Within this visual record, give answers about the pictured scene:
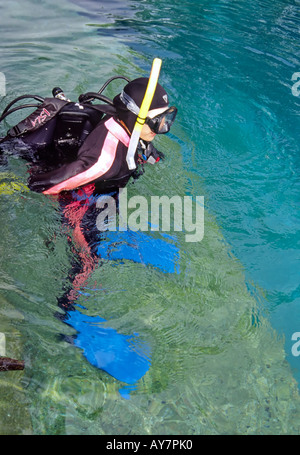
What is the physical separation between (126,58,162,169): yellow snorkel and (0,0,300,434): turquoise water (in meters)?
1.02

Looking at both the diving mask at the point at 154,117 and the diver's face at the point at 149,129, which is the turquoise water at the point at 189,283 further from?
the diving mask at the point at 154,117

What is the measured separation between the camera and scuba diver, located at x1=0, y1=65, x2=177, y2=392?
2725 mm

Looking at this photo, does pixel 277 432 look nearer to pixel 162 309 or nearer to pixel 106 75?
pixel 162 309

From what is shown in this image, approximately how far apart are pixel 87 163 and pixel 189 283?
144 centimetres

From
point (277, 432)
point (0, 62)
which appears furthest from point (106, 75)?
point (277, 432)

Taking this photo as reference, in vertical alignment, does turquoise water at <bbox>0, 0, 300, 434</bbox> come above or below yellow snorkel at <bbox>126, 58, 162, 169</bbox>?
below

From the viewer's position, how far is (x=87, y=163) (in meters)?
2.72

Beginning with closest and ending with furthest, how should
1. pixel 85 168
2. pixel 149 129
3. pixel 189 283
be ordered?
pixel 85 168 < pixel 149 129 < pixel 189 283

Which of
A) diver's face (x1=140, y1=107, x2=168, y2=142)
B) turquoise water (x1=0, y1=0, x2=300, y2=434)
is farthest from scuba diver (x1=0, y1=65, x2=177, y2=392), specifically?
turquoise water (x1=0, y1=0, x2=300, y2=434)

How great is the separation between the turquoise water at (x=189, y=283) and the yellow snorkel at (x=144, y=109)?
102cm

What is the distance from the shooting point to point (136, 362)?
272cm

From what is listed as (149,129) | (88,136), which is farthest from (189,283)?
(88,136)

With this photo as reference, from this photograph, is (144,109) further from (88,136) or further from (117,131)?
(88,136)

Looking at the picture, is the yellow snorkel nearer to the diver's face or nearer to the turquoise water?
the diver's face
